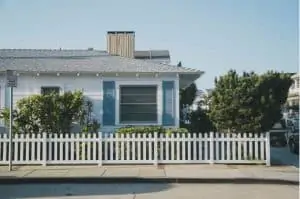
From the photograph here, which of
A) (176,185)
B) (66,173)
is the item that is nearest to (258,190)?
(176,185)

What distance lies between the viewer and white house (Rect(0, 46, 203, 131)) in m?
18.1

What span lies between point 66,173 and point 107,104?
5.62 metres

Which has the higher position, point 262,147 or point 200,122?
point 200,122

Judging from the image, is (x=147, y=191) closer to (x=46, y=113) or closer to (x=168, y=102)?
(x=46, y=113)

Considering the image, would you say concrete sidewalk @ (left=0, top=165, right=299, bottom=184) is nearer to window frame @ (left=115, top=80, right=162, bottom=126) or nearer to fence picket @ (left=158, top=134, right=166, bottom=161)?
fence picket @ (left=158, top=134, right=166, bottom=161)

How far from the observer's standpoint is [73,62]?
1953 cm

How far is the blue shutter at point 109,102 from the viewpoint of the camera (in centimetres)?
1811

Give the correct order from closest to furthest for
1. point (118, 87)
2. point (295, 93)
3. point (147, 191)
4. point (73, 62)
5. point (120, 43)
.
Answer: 1. point (147, 191)
2. point (118, 87)
3. point (73, 62)
4. point (120, 43)
5. point (295, 93)

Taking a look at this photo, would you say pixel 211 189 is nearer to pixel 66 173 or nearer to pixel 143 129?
pixel 66 173

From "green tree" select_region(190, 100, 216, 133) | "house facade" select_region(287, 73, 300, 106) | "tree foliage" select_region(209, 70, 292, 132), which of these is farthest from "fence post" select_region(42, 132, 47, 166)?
"house facade" select_region(287, 73, 300, 106)

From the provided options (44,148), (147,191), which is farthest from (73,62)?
(147,191)

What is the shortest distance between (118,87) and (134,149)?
406 centimetres

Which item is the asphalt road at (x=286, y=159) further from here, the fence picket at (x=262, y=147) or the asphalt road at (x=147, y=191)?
the asphalt road at (x=147, y=191)

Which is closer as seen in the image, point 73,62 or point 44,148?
point 44,148
